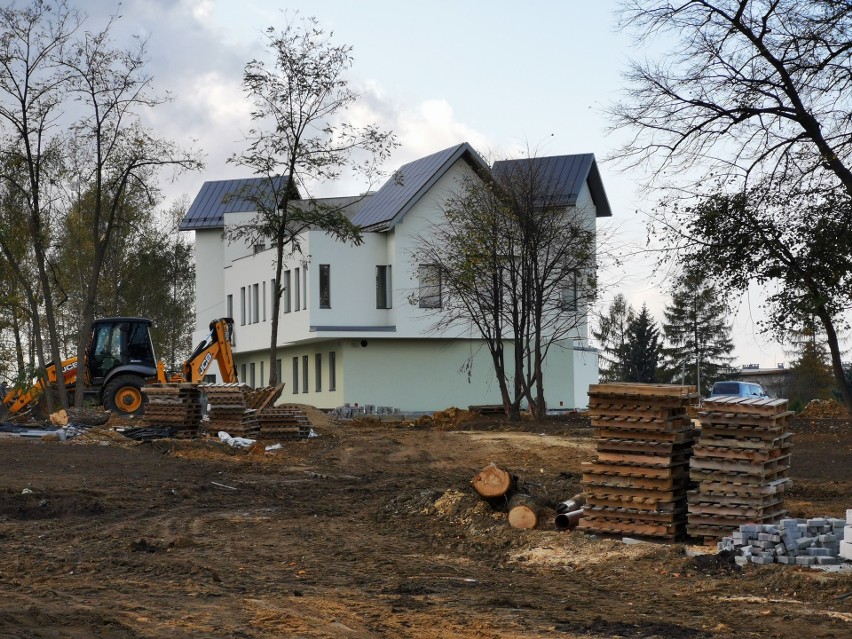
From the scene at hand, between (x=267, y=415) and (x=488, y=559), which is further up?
(x=267, y=415)

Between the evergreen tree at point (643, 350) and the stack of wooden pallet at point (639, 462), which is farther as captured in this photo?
the evergreen tree at point (643, 350)

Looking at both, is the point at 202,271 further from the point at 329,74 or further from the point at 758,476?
the point at 758,476

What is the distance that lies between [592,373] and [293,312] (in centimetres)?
1439

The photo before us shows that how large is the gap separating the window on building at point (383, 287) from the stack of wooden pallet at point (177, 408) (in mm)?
20063

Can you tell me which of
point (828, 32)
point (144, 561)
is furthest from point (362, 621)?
point (828, 32)

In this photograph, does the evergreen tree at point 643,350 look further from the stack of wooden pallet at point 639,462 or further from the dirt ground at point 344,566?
the stack of wooden pallet at point 639,462

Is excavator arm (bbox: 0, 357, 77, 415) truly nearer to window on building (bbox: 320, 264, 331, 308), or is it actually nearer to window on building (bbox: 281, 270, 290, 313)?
window on building (bbox: 320, 264, 331, 308)

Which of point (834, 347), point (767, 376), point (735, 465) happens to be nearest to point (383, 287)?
point (834, 347)

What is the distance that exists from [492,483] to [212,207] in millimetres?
48503

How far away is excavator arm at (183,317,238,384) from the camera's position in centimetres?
3466

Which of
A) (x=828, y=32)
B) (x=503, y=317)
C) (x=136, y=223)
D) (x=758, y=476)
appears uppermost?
(x=136, y=223)

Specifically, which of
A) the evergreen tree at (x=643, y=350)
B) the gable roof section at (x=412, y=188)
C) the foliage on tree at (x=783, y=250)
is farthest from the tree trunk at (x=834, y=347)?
the evergreen tree at (x=643, y=350)

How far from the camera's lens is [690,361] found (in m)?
83.3

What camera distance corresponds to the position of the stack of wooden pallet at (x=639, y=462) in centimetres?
1298
